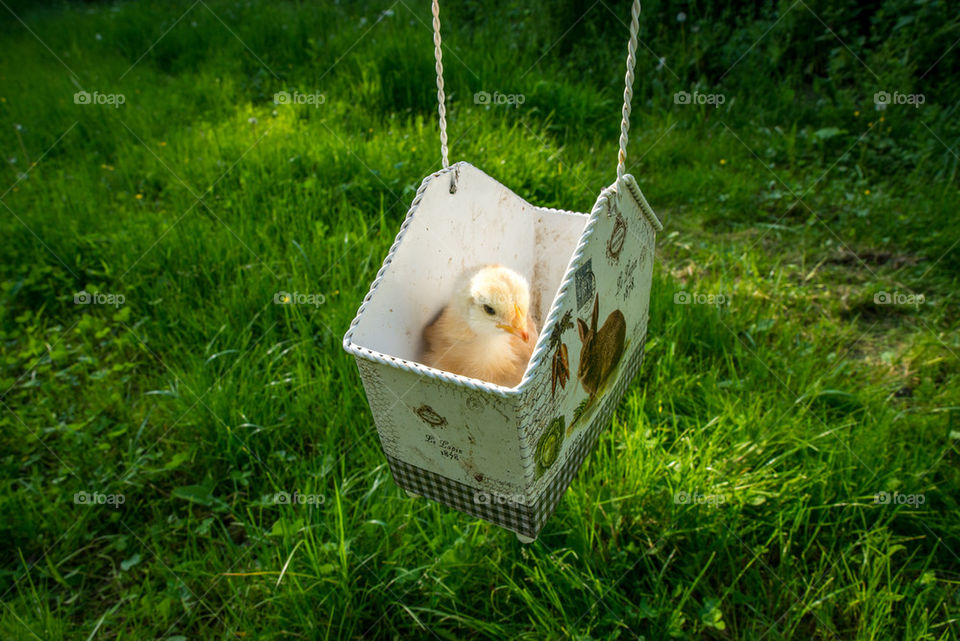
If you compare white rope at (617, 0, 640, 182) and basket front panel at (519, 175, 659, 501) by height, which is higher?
white rope at (617, 0, 640, 182)

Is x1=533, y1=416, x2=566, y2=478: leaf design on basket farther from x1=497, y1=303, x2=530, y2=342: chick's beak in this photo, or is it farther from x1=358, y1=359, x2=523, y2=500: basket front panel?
x1=497, y1=303, x2=530, y2=342: chick's beak

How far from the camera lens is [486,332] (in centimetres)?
195

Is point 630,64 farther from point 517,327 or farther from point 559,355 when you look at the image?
point 517,327

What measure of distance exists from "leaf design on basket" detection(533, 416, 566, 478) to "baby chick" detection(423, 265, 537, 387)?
0.30m

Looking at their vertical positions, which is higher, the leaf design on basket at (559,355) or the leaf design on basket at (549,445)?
the leaf design on basket at (559,355)

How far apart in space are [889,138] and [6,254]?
18.2ft

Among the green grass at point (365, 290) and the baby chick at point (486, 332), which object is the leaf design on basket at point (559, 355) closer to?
the baby chick at point (486, 332)

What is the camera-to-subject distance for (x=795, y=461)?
2.56 meters

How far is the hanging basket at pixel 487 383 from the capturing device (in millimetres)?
1426

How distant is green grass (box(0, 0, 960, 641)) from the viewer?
7.50ft


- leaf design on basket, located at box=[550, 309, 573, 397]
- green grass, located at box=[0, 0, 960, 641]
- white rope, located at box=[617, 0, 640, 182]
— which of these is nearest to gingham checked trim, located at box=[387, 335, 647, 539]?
leaf design on basket, located at box=[550, 309, 573, 397]

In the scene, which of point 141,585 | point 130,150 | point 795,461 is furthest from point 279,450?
point 130,150

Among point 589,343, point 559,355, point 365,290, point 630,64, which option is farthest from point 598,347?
point 365,290

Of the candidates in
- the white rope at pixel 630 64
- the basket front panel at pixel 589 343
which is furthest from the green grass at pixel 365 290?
the white rope at pixel 630 64
